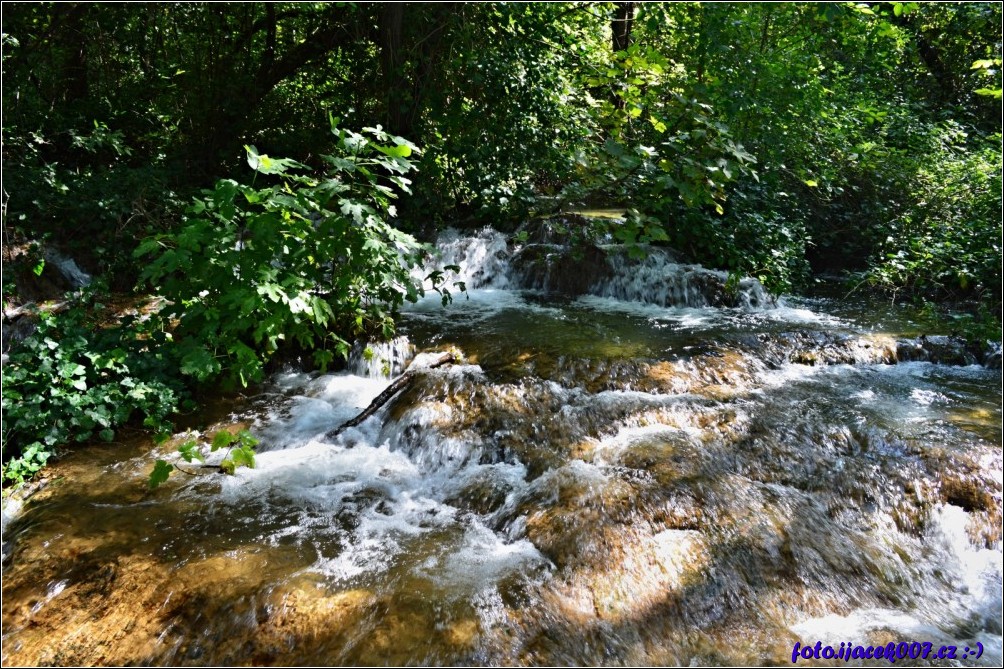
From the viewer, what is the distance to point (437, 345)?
627 centimetres

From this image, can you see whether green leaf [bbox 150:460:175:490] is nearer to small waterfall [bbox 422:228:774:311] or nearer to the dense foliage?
the dense foliage

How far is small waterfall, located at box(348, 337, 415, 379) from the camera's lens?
596 centimetres

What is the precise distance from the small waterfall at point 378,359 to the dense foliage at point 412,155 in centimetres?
19

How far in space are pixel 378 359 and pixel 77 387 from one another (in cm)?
237

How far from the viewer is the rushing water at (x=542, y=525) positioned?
2.86 m

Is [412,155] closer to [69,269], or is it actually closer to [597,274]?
[597,274]

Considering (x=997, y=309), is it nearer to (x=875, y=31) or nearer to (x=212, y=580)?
(x=875, y=31)

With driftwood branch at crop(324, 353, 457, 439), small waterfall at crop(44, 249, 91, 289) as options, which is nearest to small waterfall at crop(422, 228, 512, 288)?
driftwood branch at crop(324, 353, 457, 439)

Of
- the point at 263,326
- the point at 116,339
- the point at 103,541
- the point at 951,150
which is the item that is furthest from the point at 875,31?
the point at 103,541

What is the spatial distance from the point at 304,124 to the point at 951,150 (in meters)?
10.3

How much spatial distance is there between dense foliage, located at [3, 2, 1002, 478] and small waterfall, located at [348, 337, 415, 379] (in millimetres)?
194

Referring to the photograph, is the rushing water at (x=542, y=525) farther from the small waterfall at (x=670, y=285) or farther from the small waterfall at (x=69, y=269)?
the small waterfall at (x=69, y=269)

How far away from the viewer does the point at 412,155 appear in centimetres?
925

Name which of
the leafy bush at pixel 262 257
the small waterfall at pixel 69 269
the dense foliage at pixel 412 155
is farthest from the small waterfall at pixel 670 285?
the small waterfall at pixel 69 269
